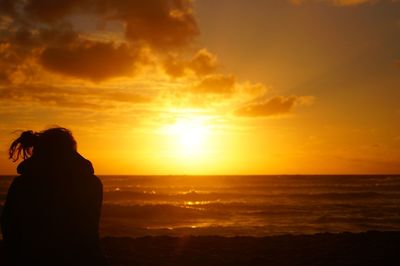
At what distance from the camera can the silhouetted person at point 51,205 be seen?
357cm

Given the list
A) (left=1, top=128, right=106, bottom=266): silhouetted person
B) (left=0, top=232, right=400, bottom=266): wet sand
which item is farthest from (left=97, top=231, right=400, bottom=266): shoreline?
(left=1, top=128, right=106, bottom=266): silhouetted person

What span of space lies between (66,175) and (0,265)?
6895mm

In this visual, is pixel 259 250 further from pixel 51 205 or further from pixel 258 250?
pixel 51 205

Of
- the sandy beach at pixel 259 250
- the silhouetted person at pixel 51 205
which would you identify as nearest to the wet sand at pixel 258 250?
the sandy beach at pixel 259 250

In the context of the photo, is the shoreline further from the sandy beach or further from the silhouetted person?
the silhouetted person

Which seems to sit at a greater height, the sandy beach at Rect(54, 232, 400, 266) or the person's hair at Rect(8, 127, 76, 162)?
the person's hair at Rect(8, 127, 76, 162)

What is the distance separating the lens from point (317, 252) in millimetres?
11391

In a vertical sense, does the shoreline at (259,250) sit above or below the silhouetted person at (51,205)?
below

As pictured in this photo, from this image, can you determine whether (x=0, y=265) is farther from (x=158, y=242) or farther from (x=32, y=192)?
(x=32, y=192)

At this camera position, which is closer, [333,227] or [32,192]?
[32,192]

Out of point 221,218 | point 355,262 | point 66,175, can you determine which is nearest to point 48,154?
point 66,175

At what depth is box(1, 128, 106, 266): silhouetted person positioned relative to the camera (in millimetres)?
3574

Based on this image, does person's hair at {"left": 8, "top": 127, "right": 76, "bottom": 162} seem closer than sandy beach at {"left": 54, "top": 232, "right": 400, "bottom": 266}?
Yes

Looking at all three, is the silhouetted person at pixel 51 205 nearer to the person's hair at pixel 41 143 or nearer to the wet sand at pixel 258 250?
the person's hair at pixel 41 143
